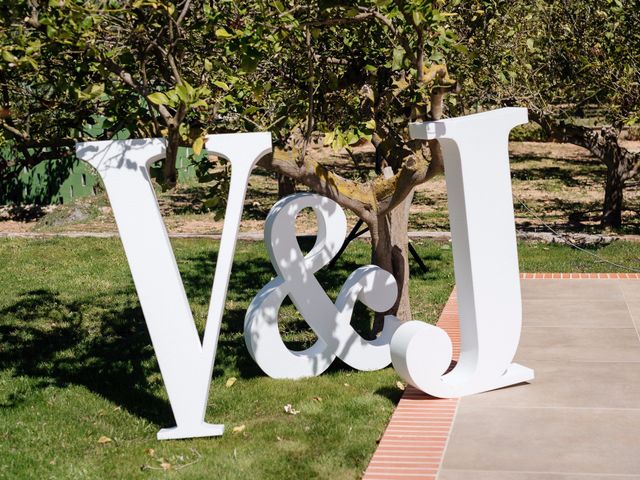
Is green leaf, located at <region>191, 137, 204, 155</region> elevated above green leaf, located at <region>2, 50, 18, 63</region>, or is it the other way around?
green leaf, located at <region>2, 50, 18, 63</region>

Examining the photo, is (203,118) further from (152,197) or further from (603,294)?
(603,294)

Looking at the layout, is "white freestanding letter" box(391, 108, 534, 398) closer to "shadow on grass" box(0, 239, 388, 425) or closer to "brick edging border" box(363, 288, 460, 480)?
"brick edging border" box(363, 288, 460, 480)

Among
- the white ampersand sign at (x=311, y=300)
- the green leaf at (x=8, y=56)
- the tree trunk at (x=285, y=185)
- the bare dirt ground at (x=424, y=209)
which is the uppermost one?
the green leaf at (x=8, y=56)

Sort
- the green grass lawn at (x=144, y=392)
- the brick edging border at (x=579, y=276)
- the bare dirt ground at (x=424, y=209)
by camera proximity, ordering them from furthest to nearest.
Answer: the bare dirt ground at (x=424, y=209)
the brick edging border at (x=579, y=276)
the green grass lawn at (x=144, y=392)

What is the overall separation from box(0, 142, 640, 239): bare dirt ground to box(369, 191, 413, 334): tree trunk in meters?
4.83

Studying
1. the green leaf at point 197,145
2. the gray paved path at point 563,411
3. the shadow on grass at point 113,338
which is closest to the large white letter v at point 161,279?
the green leaf at point 197,145

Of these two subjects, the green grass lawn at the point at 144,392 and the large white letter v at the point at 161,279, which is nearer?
the green grass lawn at the point at 144,392

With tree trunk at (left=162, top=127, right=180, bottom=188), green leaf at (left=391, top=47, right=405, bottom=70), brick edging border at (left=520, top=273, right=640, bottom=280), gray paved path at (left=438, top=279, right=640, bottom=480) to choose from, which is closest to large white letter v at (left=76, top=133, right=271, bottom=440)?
tree trunk at (left=162, top=127, right=180, bottom=188)

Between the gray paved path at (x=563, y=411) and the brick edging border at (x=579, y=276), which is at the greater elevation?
the gray paved path at (x=563, y=411)

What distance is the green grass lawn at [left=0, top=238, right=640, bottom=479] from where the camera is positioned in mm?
7203

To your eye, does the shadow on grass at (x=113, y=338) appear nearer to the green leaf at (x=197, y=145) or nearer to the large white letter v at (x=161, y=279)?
the large white letter v at (x=161, y=279)

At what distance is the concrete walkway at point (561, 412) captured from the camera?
672 centimetres

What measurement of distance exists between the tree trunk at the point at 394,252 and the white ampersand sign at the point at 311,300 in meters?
0.56

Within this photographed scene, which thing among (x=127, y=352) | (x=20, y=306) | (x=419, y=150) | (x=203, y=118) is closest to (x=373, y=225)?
(x=419, y=150)
